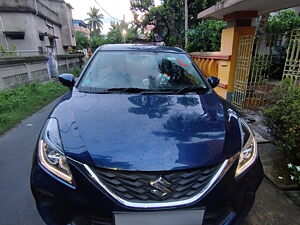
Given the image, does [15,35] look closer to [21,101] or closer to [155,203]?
[21,101]

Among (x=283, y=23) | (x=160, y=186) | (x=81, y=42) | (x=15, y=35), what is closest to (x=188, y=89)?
(x=160, y=186)

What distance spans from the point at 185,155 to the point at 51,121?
1106 mm

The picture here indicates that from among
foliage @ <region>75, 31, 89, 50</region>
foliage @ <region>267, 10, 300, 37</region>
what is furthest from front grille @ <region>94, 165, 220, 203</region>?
foliage @ <region>75, 31, 89, 50</region>

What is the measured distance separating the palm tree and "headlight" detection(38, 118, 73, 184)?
5999 cm

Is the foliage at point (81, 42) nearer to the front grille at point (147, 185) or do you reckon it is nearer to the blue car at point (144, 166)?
the blue car at point (144, 166)

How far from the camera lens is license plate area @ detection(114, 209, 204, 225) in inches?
51.0

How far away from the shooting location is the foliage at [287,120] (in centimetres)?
234

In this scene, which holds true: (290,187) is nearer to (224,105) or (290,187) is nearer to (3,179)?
(224,105)

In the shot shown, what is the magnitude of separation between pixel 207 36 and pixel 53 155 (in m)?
7.95

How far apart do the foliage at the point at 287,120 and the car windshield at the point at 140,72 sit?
95 cm

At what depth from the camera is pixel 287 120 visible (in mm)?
2359

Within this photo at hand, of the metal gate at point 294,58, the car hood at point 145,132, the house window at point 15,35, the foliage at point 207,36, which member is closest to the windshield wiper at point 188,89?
the car hood at point 145,132

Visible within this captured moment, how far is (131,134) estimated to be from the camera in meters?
1.52

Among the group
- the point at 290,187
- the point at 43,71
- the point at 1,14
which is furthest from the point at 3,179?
the point at 1,14
